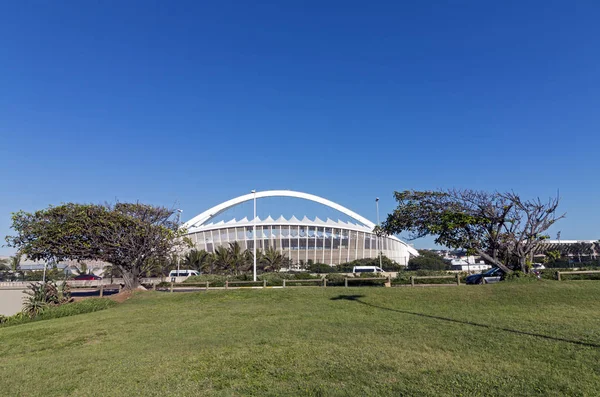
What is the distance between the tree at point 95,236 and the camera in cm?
2505

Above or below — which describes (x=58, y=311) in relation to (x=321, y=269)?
below

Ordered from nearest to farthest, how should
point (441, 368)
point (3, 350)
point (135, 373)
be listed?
point (441, 368), point (135, 373), point (3, 350)

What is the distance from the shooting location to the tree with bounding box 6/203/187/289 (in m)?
25.0

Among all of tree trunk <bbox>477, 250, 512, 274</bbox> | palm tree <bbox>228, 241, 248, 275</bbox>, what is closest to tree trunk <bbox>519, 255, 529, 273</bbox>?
tree trunk <bbox>477, 250, 512, 274</bbox>

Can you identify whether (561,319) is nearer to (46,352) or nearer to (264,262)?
(46,352)

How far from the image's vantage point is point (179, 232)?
93.5ft

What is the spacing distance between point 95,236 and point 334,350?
2280cm

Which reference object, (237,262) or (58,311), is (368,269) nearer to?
(237,262)

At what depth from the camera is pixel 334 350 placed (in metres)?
8.30

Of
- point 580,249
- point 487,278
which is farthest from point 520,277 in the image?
point 580,249

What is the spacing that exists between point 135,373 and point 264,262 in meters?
48.4

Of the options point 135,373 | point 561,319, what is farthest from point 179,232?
point 561,319

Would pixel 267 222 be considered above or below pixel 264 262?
above

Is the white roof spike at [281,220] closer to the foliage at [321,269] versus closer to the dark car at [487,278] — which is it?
the foliage at [321,269]
